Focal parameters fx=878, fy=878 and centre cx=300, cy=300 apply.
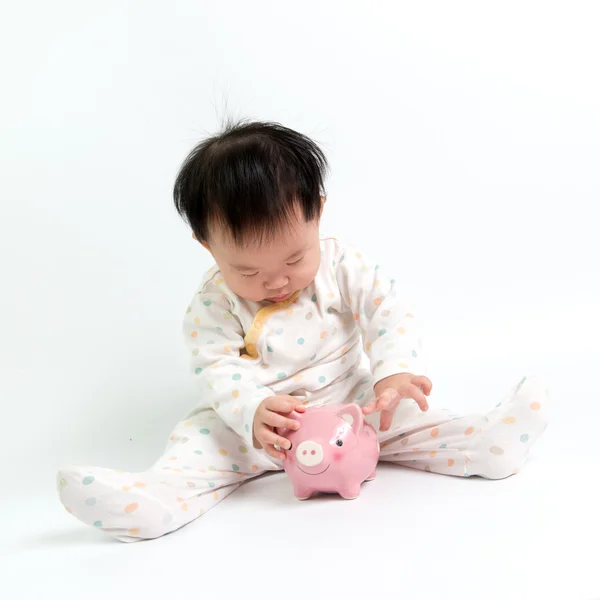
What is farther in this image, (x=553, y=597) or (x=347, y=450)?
(x=347, y=450)

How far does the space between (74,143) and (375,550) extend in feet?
5.38

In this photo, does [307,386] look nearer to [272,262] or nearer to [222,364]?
[222,364]

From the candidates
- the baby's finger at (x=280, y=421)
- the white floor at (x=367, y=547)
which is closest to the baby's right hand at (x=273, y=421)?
the baby's finger at (x=280, y=421)

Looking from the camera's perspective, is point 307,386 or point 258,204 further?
point 307,386

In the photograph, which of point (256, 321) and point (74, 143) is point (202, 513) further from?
point (74, 143)

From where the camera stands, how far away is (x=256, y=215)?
1.50 metres

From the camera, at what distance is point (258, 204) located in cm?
150

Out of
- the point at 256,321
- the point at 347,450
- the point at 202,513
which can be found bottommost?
the point at 202,513

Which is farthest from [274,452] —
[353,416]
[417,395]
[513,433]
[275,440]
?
[513,433]

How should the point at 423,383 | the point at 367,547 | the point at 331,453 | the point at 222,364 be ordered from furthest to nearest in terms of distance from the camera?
the point at 222,364
the point at 423,383
the point at 331,453
the point at 367,547

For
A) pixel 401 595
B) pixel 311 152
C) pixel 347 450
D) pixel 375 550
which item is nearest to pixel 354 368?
pixel 347 450

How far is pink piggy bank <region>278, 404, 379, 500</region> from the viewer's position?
4.76 ft

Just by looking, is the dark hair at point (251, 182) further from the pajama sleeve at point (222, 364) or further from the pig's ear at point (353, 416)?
the pig's ear at point (353, 416)

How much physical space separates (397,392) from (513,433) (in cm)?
21
